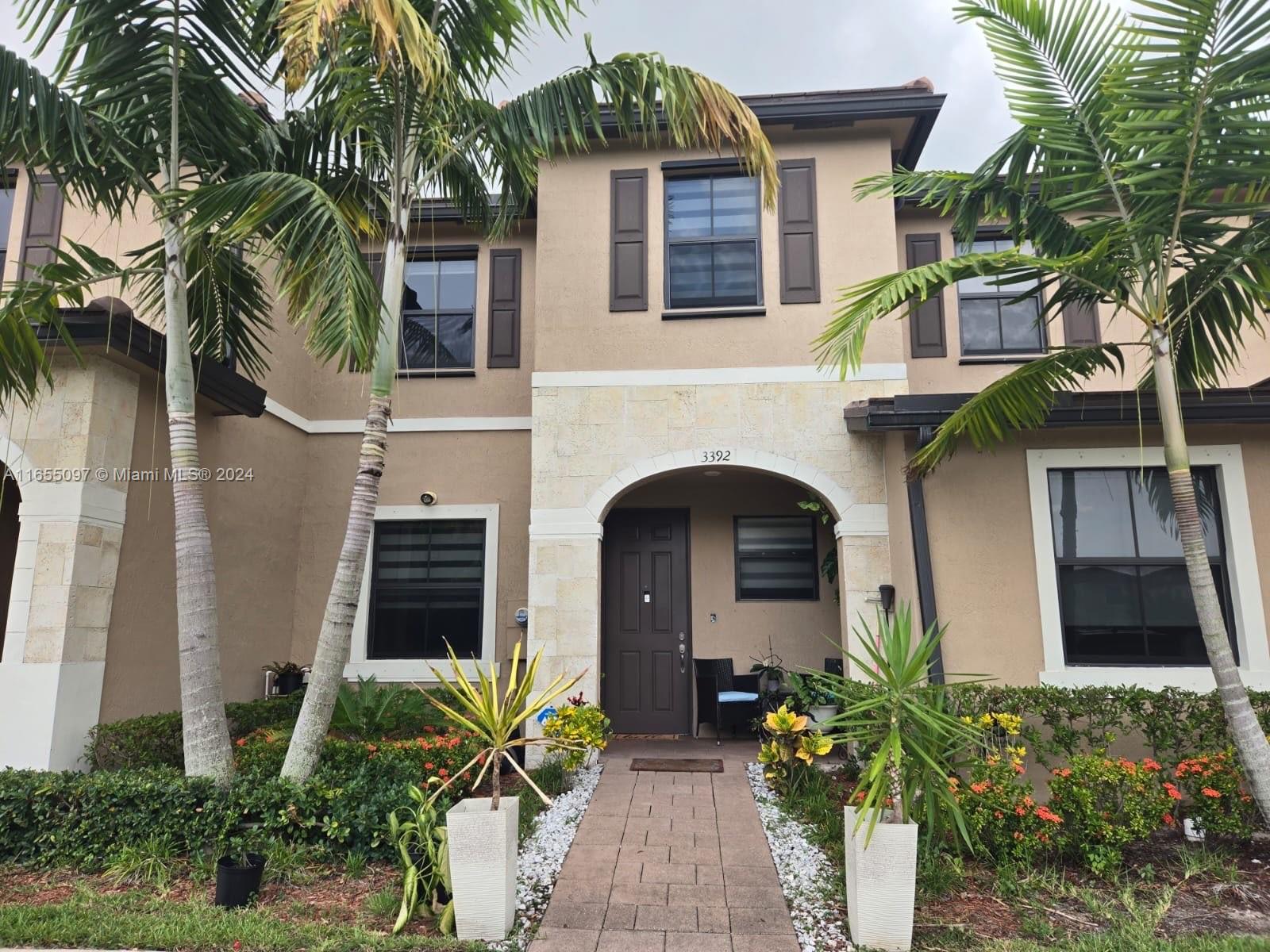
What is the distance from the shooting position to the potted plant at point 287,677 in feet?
26.8

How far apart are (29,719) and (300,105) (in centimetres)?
468

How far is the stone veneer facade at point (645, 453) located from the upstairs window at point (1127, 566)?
5.30 feet

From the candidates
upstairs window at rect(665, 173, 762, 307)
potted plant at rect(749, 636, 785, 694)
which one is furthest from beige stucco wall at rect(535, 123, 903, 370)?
potted plant at rect(749, 636, 785, 694)

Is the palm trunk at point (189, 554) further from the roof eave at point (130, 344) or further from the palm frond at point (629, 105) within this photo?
the palm frond at point (629, 105)

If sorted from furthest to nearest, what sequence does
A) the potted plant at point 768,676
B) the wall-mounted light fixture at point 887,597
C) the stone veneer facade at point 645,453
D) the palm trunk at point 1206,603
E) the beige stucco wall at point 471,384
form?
the beige stucco wall at point 471,384 < the potted plant at point 768,676 < the stone veneer facade at point 645,453 < the wall-mounted light fixture at point 887,597 < the palm trunk at point 1206,603

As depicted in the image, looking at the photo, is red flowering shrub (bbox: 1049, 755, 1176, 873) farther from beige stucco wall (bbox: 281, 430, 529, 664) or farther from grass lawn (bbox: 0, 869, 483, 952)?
beige stucco wall (bbox: 281, 430, 529, 664)

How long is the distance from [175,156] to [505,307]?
412 cm

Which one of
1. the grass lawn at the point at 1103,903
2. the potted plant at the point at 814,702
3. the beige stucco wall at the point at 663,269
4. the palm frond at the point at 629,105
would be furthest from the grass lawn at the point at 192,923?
the beige stucco wall at the point at 663,269

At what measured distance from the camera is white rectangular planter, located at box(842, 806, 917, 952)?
372 cm

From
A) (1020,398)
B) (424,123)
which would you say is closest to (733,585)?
(1020,398)

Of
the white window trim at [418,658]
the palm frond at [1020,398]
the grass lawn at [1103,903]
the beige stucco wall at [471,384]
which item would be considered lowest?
the grass lawn at [1103,903]

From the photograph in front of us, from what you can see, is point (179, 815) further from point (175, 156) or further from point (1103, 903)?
point (1103, 903)

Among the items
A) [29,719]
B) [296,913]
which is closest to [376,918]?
[296,913]

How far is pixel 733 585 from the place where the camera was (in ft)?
29.2
